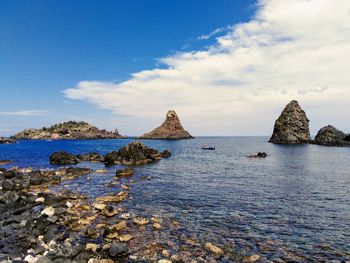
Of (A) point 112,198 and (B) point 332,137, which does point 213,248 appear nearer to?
(A) point 112,198

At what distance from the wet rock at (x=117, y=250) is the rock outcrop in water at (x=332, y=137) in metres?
169

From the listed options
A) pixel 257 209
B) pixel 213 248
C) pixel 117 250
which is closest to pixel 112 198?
pixel 117 250

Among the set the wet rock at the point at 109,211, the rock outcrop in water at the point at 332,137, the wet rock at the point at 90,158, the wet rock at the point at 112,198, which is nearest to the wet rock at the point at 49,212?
the wet rock at the point at 109,211

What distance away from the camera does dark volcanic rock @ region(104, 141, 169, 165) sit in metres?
74.6

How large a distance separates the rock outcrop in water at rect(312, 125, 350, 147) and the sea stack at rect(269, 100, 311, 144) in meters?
11.3

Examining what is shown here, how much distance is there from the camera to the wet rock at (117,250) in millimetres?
17481

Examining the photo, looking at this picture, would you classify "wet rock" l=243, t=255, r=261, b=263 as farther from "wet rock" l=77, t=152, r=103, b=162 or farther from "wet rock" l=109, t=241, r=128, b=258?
"wet rock" l=77, t=152, r=103, b=162

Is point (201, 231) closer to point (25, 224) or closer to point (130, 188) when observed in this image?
point (25, 224)

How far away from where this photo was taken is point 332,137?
6422 inches

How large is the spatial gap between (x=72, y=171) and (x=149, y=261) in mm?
42902

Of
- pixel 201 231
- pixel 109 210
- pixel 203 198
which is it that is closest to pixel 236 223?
pixel 201 231

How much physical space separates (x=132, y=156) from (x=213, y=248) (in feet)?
196

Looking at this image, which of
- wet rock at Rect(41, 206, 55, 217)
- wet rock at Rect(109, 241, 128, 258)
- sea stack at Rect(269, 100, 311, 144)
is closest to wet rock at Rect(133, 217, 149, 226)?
wet rock at Rect(109, 241, 128, 258)

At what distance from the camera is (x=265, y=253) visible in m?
18.3
